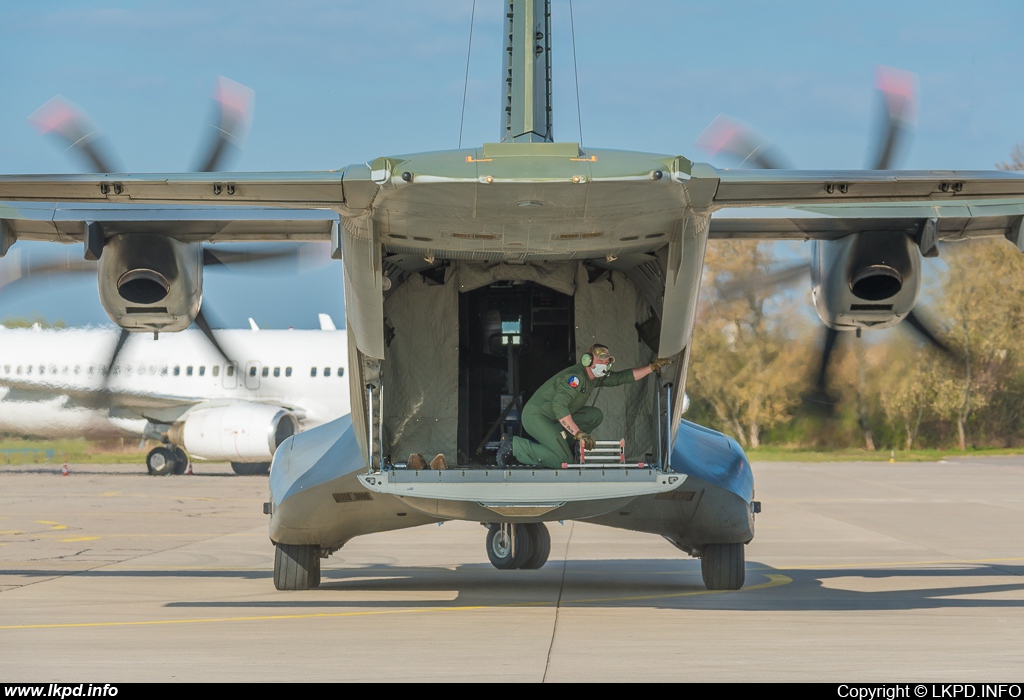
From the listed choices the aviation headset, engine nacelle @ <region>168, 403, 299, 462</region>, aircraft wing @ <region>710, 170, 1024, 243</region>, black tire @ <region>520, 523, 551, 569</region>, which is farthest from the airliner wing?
aircraft wing @ <region>710, 170, 1024, 243</region>

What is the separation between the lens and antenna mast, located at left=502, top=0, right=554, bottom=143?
370 inches

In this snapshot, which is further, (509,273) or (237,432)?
(237,432)

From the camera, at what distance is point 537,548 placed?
516 inches

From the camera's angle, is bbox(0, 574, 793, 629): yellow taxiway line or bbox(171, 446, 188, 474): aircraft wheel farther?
bbox(171, 446, 188, 474): aircraft wheel

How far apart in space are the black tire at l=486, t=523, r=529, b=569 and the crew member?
3.33 meters

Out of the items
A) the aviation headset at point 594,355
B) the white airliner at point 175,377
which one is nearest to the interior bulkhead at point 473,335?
the aviation headset at point 594,355

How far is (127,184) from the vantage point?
7.81 m

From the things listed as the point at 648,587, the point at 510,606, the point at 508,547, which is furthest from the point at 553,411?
the point at 508,547

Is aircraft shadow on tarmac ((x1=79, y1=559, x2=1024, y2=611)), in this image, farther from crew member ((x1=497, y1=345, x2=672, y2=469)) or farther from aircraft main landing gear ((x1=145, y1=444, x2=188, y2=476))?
aircraft main landing gear ((x1=145, y1=444, x2=188, y2=476))

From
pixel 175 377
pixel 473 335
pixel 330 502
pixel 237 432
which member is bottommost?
pixel 330 502

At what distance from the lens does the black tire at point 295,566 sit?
35.4ft

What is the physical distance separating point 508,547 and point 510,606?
3.26m

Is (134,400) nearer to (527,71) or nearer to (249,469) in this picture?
(249,469)

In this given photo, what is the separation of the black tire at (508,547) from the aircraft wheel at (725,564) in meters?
2.65
